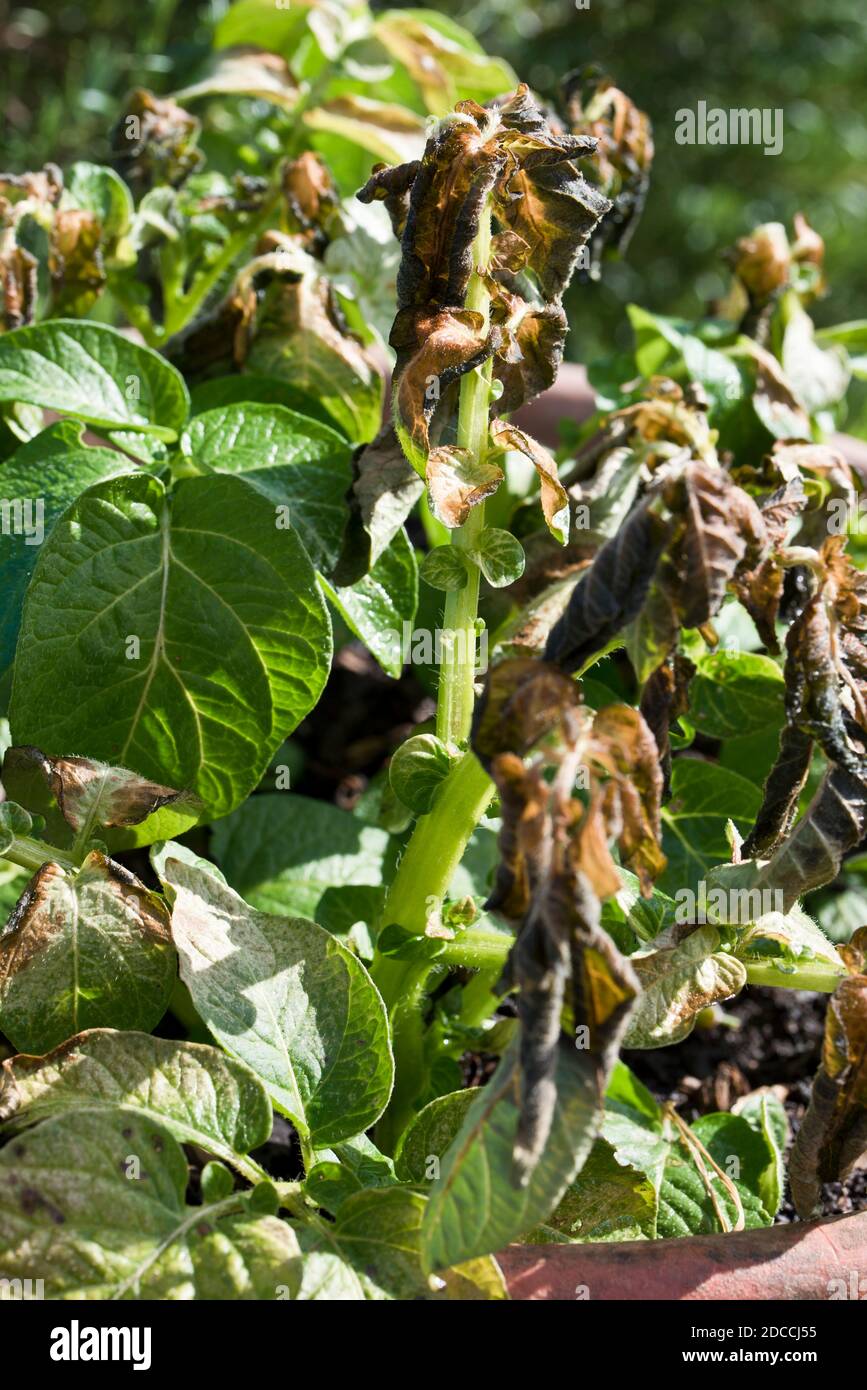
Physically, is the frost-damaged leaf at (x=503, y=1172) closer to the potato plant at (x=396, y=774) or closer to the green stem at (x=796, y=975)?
the potato plant at (x=396, y=774)

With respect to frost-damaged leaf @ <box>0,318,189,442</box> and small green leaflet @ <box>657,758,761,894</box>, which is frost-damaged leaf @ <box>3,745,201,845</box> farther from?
small green leaflet @ <box>657,758,761,894</box>

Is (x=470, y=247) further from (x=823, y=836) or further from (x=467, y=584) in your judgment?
(x=823, y=836)

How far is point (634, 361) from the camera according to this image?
1.32 m

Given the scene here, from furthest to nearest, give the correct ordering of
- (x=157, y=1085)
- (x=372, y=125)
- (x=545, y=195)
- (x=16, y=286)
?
(x=372, y=125), (x=16, y=286), (x=545, y=195), (x=157, y=1085)

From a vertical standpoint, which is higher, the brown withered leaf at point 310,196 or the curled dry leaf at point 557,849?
the brown withered leaf at point 310,196

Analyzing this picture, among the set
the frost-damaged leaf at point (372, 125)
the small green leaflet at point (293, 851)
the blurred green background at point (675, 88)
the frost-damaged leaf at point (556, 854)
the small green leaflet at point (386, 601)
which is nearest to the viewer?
the frost-damaged leaf at point (556, 854)

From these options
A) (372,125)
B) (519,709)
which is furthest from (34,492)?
(372,125)

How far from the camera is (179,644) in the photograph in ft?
2.72

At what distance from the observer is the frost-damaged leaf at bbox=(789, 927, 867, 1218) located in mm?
692

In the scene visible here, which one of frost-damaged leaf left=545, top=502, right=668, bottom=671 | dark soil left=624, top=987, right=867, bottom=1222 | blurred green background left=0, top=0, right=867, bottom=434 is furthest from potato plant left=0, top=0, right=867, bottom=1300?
blurred green background left=0, top=0, right=867, bottom=434

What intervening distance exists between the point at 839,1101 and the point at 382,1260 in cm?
27

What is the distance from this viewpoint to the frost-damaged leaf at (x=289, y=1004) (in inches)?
27.2

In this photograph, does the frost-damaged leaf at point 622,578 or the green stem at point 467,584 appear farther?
the green stem at point 467,584

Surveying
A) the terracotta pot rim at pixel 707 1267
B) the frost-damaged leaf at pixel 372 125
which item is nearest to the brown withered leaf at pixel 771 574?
the terracotta pot rim at pixel 707 1267
